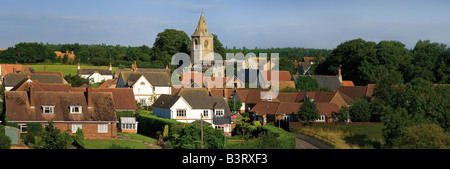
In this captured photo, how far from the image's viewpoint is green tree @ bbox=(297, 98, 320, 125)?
55.5 metres

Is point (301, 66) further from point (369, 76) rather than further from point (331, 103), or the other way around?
point (331, 103)

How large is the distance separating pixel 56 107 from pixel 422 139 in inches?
1027

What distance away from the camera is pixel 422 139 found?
36719 mm

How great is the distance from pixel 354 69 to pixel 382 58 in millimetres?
7426

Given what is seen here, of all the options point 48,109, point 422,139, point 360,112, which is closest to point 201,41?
point 360,112

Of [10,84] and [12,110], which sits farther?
[10,84]

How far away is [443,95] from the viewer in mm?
51750

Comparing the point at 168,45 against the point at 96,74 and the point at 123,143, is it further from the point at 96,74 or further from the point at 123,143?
the point at 123,143

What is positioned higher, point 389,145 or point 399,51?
point 399,51

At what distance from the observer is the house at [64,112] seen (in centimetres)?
4200

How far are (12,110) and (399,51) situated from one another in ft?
221
